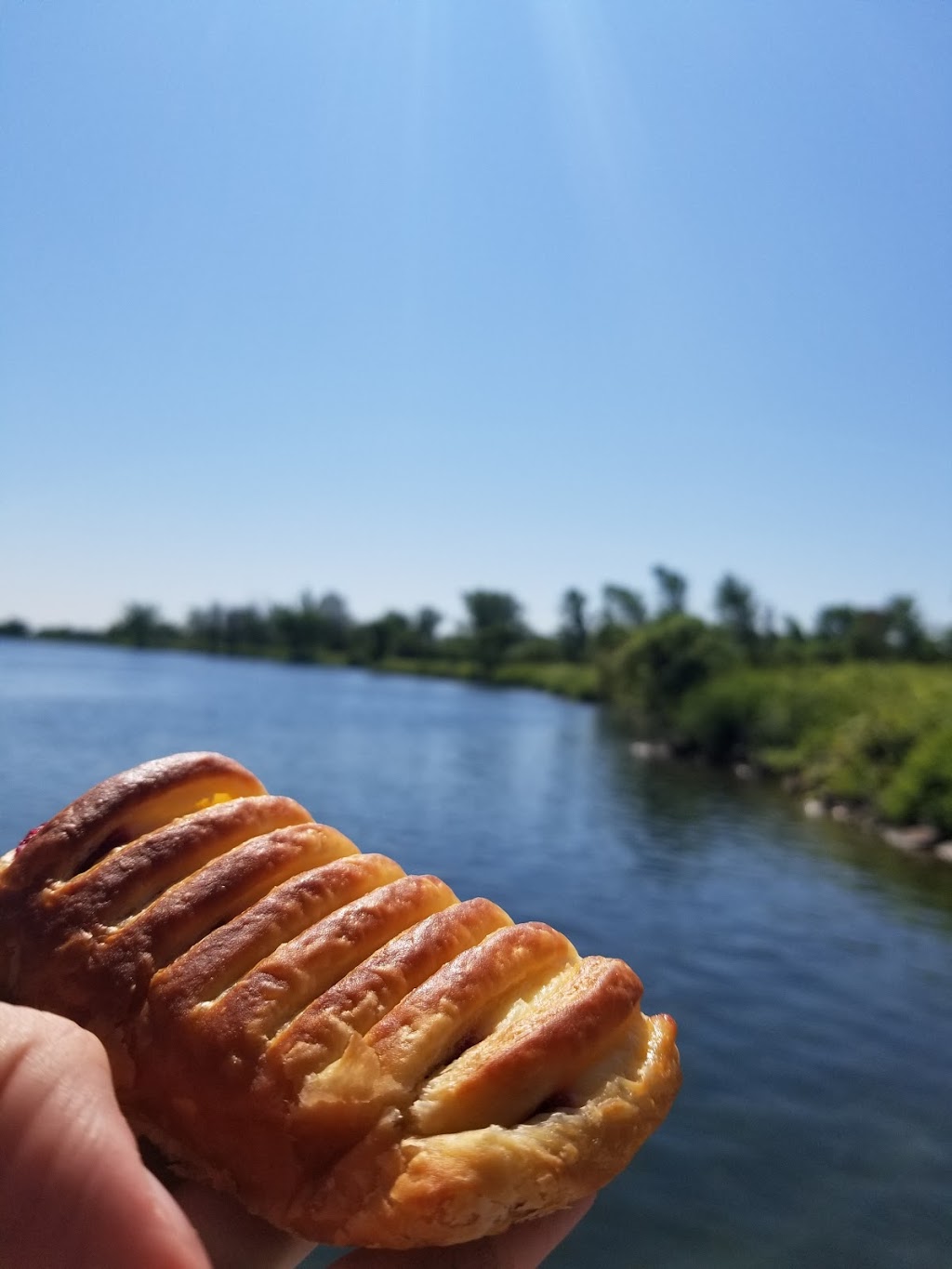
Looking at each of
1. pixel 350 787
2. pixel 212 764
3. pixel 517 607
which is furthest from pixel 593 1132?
pixel 517 607

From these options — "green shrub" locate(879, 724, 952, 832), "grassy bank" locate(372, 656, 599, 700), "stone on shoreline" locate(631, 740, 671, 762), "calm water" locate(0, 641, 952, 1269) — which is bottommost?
"calm water" locate(0, 641, 952, 1269)

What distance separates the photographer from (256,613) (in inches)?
5428

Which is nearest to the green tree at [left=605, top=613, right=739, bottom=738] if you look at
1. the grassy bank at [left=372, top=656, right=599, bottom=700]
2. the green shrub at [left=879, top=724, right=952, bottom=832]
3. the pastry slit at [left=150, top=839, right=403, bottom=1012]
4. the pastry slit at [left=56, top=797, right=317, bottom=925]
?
the grassy bank at [left=372, top=656, right=599, bottom=700]

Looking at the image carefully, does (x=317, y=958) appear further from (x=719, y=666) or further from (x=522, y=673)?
(x=522, y=673)

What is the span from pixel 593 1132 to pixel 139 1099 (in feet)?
3.06

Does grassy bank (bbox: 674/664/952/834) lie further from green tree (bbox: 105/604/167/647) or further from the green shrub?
green tree (bbox: 105/604/167/647)

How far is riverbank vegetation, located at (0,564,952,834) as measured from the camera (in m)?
32.2

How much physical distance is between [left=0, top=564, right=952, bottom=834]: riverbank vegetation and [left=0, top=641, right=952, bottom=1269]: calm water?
3379mm

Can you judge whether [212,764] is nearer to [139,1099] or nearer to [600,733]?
[139,1099]

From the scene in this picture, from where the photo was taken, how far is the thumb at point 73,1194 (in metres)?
1.47

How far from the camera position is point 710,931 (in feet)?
58.3

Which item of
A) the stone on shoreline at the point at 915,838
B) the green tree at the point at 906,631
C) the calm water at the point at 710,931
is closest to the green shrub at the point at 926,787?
the stone on shoreline at the point at 915,838

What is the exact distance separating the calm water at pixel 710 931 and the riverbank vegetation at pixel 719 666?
11.1 feet

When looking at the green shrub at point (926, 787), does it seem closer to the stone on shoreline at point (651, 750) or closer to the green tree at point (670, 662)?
the stone on shoreline at point (651, 750)
